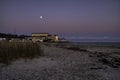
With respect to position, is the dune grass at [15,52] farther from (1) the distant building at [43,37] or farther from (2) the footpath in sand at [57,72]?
(1) the distant building at [43,37]

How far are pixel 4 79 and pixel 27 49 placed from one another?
6628 mm

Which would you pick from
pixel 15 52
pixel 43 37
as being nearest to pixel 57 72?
pixel 15 52

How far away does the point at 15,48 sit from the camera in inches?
474

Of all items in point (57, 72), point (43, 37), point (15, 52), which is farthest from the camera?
point (43, 37)

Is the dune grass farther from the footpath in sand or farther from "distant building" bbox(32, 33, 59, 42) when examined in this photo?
"distant building" bbox(32, 33, 59, 42)

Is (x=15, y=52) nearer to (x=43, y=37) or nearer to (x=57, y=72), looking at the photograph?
(x=57, y=72)

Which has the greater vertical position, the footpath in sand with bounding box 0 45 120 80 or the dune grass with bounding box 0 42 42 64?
the dune grass with bounding box 0 42 42 64

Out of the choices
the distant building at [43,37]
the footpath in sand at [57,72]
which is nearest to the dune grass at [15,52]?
the footpath in sand at [57,72]

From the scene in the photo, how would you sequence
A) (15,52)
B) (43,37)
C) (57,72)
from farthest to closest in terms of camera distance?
(43,37), (15,52), (57,72)

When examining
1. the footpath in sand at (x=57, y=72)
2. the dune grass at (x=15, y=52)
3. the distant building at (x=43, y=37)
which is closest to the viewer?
the footpath in sand at (x=57, y=72)

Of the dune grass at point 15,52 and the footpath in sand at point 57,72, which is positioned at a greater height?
the dune grass at point 15,52

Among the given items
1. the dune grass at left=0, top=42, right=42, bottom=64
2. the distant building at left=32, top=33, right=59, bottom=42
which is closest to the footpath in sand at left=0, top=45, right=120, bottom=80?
the dune grass at left=0, top=42, right=42, bottom=64

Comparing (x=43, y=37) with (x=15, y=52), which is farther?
(x=43, y=37)

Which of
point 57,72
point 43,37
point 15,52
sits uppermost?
point 15,52
